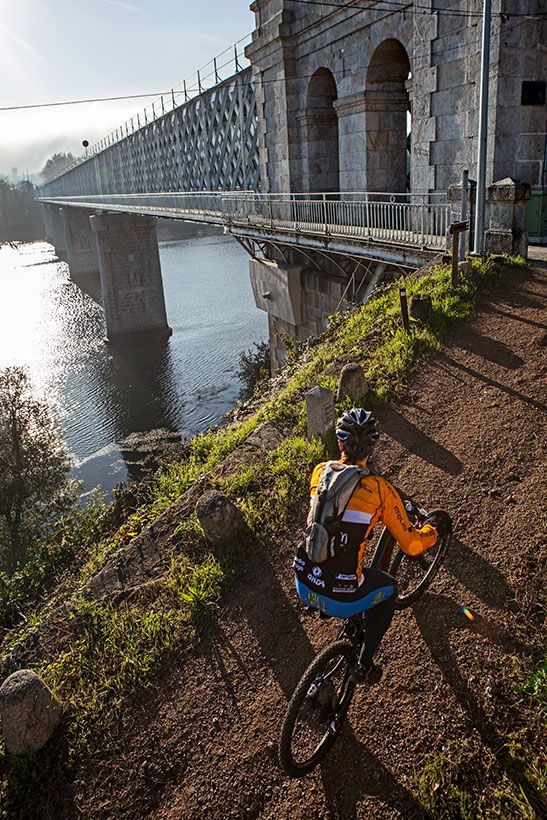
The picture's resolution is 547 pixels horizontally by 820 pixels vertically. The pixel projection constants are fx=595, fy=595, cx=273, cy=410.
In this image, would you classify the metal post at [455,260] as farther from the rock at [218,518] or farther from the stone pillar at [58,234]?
the stone pillar at [58,234]

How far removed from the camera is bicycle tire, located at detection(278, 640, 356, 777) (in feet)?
11.9

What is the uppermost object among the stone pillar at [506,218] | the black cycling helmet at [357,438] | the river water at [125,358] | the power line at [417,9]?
the power line at [417,9]

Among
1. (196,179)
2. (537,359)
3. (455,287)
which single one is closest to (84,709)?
(537,359)

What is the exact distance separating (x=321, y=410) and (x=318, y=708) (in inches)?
158

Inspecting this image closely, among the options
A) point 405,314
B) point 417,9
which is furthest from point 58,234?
point 405,314

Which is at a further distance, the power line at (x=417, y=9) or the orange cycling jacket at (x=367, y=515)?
the power line at (x=417, y=9)

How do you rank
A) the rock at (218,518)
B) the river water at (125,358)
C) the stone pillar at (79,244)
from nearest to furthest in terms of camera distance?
1. the rock at (218,518)
2. the river water at (125,358)
3. the stone pillar at (79,244)

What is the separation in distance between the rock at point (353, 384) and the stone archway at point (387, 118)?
11.8 m

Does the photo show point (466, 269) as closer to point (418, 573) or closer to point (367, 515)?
point (418, 573)

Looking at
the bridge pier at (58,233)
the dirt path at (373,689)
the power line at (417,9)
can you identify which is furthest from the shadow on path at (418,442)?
the bridge pier at (58,233)

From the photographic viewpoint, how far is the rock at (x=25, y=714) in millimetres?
4598

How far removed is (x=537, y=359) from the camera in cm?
799

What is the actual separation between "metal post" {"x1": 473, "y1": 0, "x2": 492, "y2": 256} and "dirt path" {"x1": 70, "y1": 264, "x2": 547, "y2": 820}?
5.63 meters

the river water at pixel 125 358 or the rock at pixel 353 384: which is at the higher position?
the rock at pixel 353 384
